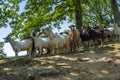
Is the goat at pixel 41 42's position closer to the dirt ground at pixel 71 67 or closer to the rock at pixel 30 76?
the dirt ground at pixel 71 67

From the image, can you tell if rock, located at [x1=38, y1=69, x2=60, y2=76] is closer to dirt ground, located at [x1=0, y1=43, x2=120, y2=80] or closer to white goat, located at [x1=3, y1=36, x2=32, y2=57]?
dirt ground, located at [x1=0, y1=43, x2=120, y2=80]

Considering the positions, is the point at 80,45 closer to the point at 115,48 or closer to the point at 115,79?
the point at 115,48

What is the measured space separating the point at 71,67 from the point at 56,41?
442 cm

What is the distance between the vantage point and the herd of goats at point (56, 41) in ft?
66.7

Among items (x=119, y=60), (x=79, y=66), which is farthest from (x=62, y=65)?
(x=119, y=60)

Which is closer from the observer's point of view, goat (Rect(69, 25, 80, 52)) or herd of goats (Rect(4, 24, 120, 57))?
herd of goats (Rect(4, 24, 120, 57))

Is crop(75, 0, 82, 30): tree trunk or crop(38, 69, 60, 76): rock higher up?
crop(75, 0, 82, 30): tree trunk

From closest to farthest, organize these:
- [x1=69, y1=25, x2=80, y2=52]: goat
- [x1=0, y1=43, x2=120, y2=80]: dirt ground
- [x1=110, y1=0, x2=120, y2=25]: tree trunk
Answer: [x1=0, y1=43, x2=120, y2=80]: dirt ground → [x1=69, y1=25, x2=80, y2=52]: goat → [x1=110, y1=0, x2=120, y2=25]: tree trunk

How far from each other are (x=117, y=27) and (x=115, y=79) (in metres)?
9.54

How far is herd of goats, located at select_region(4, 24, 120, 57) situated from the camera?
20.3 m

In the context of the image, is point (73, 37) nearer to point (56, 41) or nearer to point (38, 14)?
point (56, 41)

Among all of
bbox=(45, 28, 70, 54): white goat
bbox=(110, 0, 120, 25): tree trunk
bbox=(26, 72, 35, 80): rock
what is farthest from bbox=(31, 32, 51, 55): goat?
bbox=(110, 0, 120, 25): tree trunk

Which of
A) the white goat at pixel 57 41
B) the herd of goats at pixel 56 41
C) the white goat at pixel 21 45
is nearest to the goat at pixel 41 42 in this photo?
the herd of goats at pixel 56 41

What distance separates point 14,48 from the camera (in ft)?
66.0
